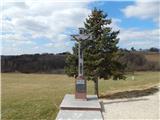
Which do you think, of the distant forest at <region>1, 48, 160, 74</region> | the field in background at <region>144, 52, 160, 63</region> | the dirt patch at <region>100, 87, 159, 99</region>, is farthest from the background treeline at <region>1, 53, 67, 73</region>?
the dirt patch at <region>100, 87, 159, 99</region>

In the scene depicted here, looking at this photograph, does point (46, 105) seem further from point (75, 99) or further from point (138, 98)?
point (138, 98)

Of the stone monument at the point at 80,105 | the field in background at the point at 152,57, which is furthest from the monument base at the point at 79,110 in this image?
the field in background at the point at 152,57

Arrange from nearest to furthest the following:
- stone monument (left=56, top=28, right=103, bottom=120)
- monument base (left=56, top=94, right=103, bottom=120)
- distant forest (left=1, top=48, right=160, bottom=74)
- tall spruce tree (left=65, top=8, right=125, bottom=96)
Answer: monument base (left=56, top=94, right=103, bottom=120) < stone monument (left=56, top=28, right=103, bottom=120) < tall spruce tree (left=65, top=8, right=125, bottom=96) < distant forest (left=1, top=48, right=160, bottom=74)

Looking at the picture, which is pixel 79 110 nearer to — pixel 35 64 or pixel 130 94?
pixel 130 94

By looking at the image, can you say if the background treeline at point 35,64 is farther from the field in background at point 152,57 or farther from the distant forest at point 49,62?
the field in background at point 152,57

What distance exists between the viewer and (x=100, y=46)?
2097 cm

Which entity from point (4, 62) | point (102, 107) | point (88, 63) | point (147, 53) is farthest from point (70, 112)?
point (147, 53)

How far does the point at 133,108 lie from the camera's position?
17.4 meters

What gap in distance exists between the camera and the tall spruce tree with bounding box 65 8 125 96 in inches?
827

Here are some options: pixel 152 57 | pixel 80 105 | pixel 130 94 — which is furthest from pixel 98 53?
pixel 152 57

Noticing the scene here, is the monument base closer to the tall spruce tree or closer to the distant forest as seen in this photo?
the tall spruce tree

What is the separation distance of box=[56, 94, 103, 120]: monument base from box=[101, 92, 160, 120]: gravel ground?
1.39ft

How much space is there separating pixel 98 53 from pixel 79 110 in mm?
5201

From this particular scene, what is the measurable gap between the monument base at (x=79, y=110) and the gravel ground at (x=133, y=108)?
0.42 m
